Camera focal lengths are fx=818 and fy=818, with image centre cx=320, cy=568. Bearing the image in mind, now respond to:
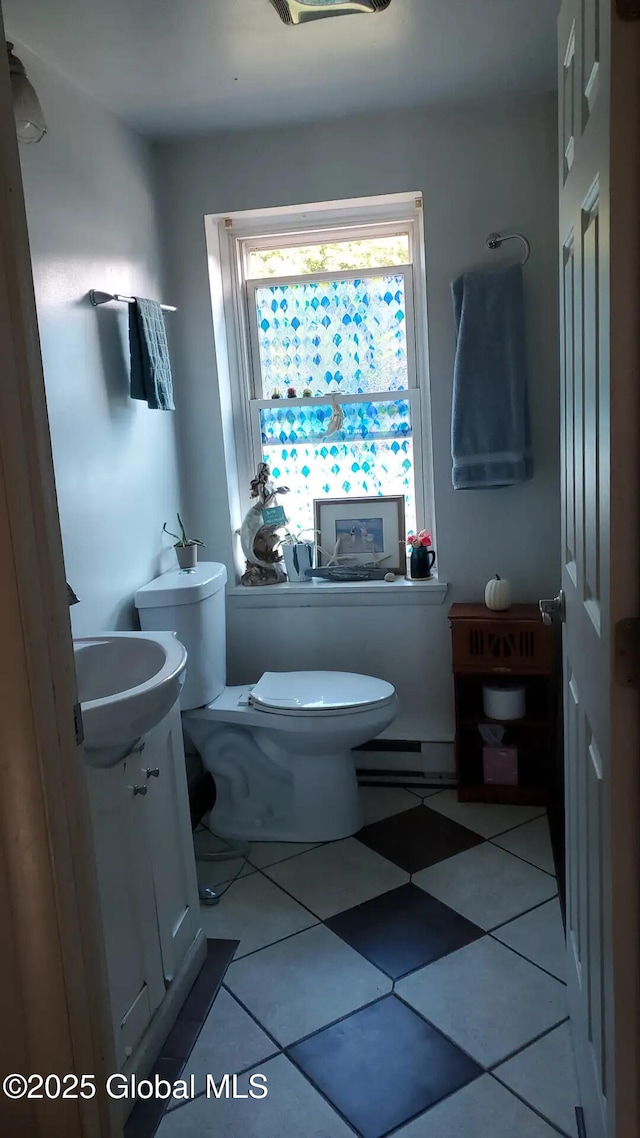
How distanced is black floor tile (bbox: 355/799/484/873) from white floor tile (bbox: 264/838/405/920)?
4 centimetres

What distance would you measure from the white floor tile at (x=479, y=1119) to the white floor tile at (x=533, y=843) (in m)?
0.83

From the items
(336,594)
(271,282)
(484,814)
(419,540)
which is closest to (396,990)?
(484,814)

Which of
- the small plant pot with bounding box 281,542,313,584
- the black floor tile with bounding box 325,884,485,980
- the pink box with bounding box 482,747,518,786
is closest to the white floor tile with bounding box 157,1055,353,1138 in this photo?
the black floor tile with bounding box 325,884,485,980

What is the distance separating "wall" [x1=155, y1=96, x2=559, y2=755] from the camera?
264 centimetres

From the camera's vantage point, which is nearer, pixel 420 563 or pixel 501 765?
pixel 501 765

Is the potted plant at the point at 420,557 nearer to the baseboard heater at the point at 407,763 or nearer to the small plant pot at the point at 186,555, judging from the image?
the baseboard heater at the point at 407,763

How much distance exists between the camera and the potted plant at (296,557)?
120 inches

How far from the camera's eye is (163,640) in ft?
6.31

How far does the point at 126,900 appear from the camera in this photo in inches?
65.2

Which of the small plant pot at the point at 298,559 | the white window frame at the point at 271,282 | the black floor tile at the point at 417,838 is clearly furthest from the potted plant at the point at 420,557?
the black floor tile at the point at 417,838

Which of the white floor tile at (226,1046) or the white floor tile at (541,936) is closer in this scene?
the white floor tile at (226,1046)

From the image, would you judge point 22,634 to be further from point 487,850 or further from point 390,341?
point 390,341

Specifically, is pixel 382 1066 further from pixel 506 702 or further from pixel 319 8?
pixel 319 8

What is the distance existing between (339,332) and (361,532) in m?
0.74
